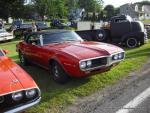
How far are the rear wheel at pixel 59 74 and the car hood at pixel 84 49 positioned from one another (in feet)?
1.39

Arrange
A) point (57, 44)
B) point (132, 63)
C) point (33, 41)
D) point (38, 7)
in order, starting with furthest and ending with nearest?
point (38, 7) < point (132, 63) < point (33, 41) < point (57, 44)

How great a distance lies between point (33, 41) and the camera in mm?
9414

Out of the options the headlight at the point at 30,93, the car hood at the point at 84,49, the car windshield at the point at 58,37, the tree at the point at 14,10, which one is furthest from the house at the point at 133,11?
the headlight at the point at 30,93

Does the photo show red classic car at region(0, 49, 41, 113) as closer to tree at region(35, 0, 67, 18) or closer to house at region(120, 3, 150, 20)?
tree at region(35, 0, 67, 18)

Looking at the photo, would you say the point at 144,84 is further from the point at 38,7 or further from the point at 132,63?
the point at 38,7

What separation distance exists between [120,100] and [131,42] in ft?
31.7

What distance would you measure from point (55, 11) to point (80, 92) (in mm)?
62037

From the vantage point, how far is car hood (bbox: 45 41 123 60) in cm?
729

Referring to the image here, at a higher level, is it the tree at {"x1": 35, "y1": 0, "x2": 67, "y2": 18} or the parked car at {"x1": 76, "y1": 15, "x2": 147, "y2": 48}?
the tree at {"x1": 35, "y1": 0, "x2": 67, "y2": 18}

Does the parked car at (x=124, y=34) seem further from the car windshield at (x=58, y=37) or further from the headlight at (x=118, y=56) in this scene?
the headlight at (x=118, y=56)

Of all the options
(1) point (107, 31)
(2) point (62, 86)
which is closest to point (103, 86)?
(2) point (62, 86)

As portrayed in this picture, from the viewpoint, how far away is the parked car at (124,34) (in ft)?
51.4

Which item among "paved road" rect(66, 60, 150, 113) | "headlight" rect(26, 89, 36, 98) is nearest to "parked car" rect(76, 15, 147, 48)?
"paved road" rect(66, 60, 150, 113)

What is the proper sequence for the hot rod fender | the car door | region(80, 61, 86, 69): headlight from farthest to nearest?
the hot rod fender < the car door < region(80, 61, 86, 69): headlight
